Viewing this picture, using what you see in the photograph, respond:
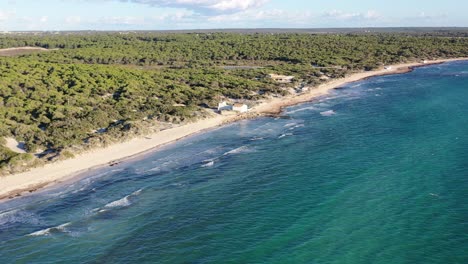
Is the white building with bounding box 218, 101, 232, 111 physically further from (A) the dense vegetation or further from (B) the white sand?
(B) the white sand

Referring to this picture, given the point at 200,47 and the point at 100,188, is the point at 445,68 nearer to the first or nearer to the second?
the point at 200,47

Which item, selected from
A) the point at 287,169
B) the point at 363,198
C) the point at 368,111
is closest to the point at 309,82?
the point at 368,111

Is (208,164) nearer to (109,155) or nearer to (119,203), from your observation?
(119,203)

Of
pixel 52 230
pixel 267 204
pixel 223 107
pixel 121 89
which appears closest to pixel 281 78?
pixel 223 107

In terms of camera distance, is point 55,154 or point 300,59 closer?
point 55,154

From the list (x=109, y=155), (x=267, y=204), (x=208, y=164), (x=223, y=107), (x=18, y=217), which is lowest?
(x=18, y=217)
